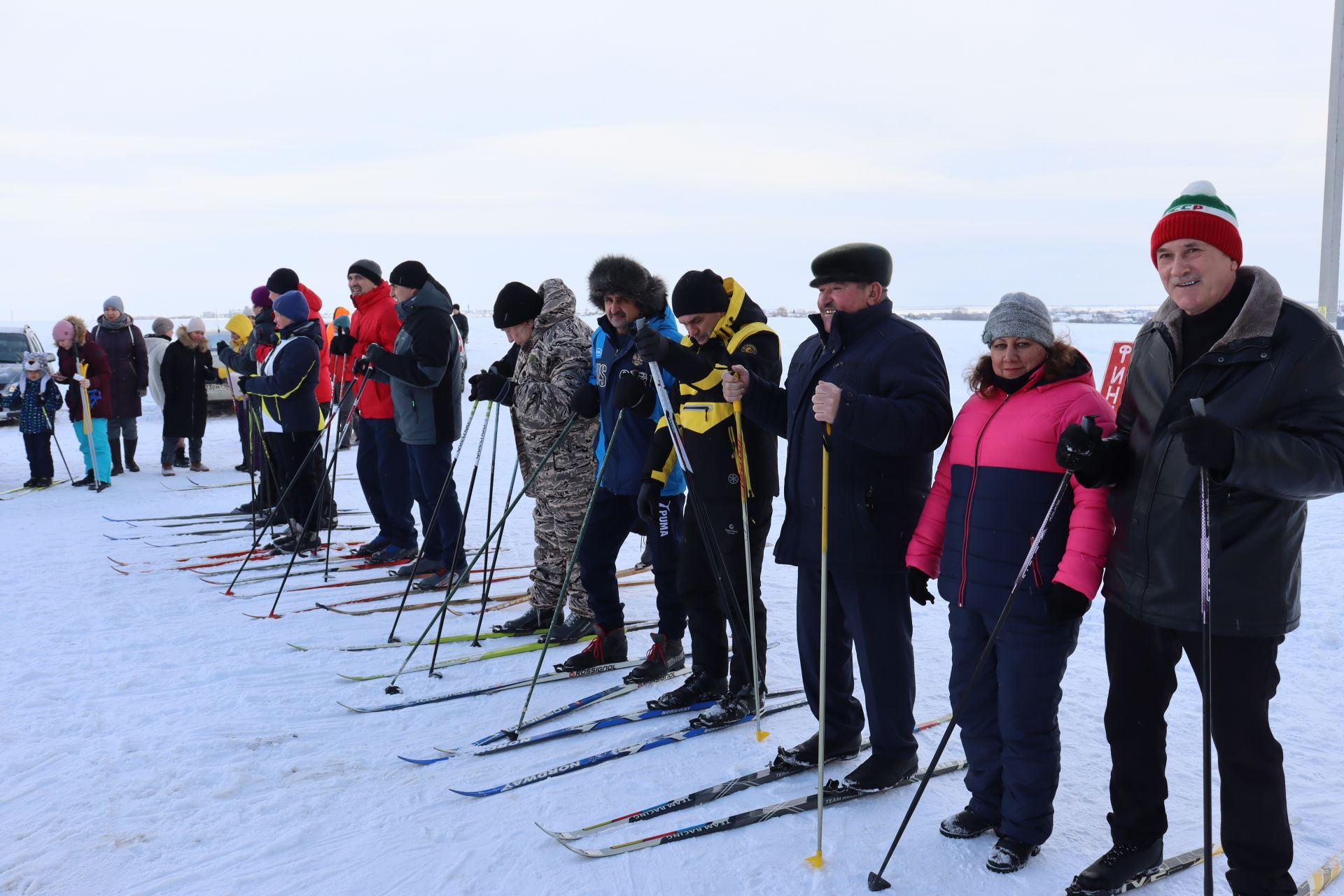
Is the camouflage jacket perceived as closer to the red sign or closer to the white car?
the red sign

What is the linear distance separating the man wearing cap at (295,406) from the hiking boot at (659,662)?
3.18 meters

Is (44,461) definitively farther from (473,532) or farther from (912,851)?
(912,851)

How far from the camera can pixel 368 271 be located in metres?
6.64

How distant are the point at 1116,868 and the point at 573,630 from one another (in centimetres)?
282

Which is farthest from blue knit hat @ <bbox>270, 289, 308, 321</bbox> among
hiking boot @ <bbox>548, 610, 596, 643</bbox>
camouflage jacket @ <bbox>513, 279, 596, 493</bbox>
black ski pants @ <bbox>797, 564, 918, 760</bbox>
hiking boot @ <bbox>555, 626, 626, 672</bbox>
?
black ski pants @ <bbox>797, 564, 918, 760</bbox>

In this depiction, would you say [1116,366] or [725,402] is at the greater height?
[725,402]

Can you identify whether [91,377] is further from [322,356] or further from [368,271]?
[368,271]

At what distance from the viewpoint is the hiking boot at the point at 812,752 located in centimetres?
321

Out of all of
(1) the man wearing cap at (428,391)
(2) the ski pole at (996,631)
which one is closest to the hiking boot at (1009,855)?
(2) the ski pole at (996,631)

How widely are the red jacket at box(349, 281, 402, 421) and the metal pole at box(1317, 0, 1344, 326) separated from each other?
21.1ft

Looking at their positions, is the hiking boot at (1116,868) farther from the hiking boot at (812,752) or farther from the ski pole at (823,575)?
the hiking boot at (812,752)

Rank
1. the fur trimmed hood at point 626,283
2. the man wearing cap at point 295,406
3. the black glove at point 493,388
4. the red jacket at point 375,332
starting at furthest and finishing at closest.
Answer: the man wearing cap at point 295,406, the red jacket at point 375,332, the black glove at point 493,388, the fur trimmed hood at point 626,283

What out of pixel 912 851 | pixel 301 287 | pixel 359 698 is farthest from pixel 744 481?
pixel 301 287

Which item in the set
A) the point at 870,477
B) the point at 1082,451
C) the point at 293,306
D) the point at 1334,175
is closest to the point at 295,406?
the point at 293,306
